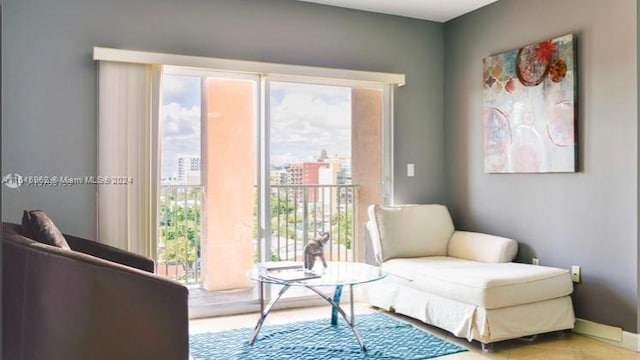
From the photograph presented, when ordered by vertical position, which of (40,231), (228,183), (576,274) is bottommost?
(576,274)

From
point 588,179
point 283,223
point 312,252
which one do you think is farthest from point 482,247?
point 283,223

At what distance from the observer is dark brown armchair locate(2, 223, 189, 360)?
2.11m

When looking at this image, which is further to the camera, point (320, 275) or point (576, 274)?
point (576, 274)

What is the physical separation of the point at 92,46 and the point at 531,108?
3082mm

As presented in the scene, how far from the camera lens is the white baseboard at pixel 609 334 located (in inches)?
124

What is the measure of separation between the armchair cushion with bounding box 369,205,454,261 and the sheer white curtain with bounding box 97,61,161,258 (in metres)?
1.68

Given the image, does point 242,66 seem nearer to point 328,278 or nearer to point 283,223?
point 283,223

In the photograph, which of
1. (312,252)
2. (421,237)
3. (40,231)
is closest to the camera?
(40,231)

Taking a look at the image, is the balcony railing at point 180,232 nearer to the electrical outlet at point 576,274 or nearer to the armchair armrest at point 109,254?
the armchair armrest at point 109,254

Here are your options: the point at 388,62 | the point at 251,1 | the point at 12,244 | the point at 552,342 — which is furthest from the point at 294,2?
the point at 552,342

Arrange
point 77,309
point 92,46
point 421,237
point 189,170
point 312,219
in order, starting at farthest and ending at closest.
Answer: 1. point 312,219
2. point 421,237
3. point 189,170
4. point 92,46
5. point 77,309

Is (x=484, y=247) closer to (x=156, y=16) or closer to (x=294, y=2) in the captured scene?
(x=294, y=2)

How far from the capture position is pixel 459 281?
10.6 feet

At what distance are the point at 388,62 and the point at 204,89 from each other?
5.24 ft
